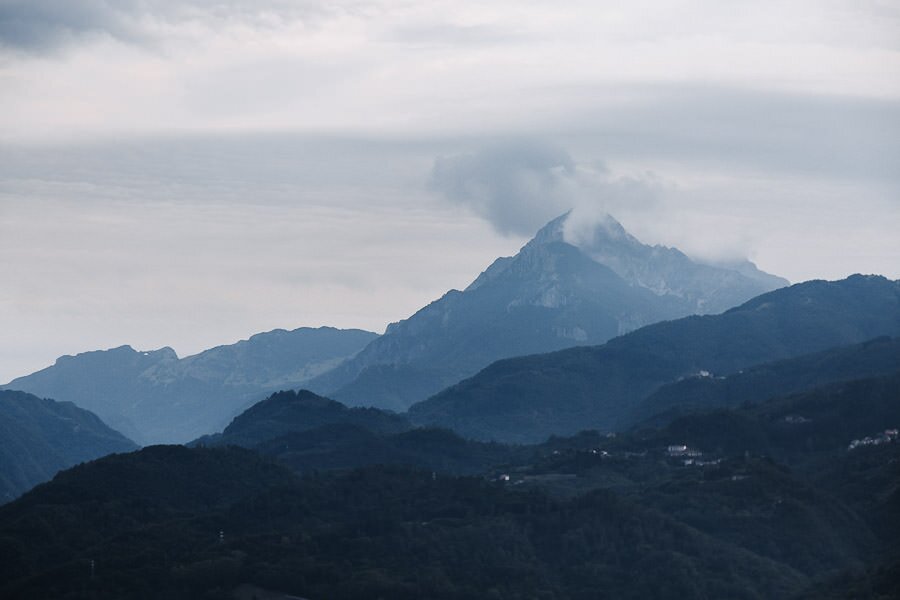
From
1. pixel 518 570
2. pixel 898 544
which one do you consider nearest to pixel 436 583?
pixel 518 570

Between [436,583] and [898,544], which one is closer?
[436,583]

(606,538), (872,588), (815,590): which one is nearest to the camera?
(872,588)

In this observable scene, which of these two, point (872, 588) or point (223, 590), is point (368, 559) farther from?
point (872, 588)

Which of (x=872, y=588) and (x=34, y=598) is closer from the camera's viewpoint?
(x=872, y=588)

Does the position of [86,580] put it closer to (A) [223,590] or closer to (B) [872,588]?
(A) [223,590]

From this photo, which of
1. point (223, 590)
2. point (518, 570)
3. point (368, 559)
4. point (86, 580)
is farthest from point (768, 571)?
point (86, 580)

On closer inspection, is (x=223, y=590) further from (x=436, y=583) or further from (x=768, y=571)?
(x=768, y=571)

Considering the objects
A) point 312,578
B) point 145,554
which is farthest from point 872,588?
point 145,554

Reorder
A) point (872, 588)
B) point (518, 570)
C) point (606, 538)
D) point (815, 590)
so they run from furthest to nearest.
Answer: point (606, 538) → point (518, 570) → point (815, 590) → point (872, 588)
